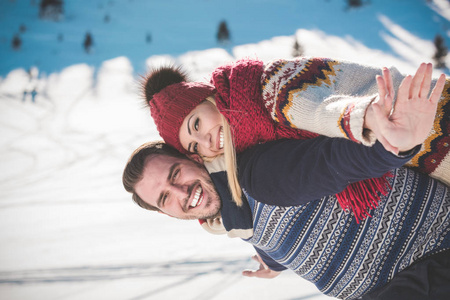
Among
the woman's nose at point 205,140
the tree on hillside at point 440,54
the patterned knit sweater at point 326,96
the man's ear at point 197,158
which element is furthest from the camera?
the tree on hillside at point 440,54

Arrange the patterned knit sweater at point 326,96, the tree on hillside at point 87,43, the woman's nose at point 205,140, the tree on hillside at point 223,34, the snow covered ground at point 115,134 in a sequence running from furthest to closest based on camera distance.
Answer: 1. the tree on hillside at point 87,43
2. the tree on hillside at point 223,34
3. the snow covered ground at point 115,134
4. the woman's nose at point 205,140
5. the patterned knit sweater at point 326,96

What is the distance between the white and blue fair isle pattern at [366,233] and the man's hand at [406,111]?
353mm

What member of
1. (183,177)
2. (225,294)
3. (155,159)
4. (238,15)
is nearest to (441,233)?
(183,177)

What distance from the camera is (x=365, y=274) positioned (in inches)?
31.9

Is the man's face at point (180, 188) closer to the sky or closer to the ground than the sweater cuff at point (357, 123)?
closer to the ground

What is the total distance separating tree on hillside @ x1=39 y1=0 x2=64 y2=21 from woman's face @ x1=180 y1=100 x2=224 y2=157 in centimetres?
632

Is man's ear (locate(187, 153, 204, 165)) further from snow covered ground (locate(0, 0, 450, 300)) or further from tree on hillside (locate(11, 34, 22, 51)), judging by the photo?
tree on hillside (locate(11, 34, 22, 51))

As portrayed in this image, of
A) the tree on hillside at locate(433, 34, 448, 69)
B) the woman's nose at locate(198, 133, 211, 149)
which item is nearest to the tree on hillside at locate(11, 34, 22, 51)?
the woman's nose at locate(198, 133, 211, 149)

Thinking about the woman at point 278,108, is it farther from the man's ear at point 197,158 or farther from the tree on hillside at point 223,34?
the tree on hillside at point 223,34

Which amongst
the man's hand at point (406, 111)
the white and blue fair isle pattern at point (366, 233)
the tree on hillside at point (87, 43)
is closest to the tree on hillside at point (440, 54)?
the white and blue fair isle pattern at point (366, 233)

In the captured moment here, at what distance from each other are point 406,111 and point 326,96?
0.19 meters

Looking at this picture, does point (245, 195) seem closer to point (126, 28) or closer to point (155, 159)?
point (155, 159)

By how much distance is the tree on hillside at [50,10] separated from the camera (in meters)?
5.77

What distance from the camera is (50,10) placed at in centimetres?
577
